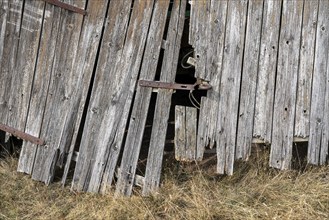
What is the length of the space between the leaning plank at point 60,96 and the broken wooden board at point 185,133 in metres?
1.05

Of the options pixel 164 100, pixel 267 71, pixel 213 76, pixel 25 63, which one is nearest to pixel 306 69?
pixel 267 71

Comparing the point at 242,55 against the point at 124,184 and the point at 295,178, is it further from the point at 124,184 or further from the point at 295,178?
the point at 124,184

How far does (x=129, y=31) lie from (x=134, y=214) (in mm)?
1699

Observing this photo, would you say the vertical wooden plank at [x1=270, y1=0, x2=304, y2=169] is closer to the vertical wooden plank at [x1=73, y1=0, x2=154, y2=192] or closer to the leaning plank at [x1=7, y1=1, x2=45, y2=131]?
the vertical wooden plank at [x1=73, y1=0, x2=154, y2=192]

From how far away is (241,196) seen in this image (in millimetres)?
4355

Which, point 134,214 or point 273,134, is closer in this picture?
point 134,214

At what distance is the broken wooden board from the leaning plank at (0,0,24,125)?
179cm

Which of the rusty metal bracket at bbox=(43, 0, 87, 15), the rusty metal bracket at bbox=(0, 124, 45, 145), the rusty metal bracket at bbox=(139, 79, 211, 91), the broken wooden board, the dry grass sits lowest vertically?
the dry grass

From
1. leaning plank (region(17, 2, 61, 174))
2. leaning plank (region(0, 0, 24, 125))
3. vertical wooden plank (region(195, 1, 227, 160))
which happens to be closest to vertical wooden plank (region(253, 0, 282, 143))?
vertical wooden plank (region(195, 1, 227, 160))

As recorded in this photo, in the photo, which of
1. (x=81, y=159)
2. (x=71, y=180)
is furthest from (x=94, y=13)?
(x=71, y=180)

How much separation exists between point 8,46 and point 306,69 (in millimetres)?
2990

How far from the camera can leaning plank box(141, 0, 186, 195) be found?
4367mm

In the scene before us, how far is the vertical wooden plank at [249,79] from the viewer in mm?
4352

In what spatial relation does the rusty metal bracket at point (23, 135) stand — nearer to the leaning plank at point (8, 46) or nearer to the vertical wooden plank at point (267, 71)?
the leaning plank at point (8, 46)
